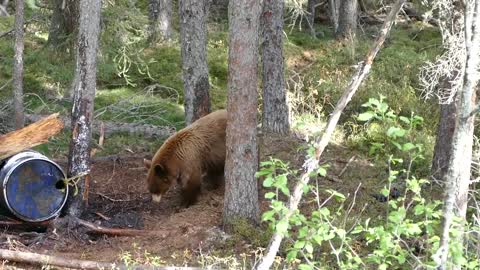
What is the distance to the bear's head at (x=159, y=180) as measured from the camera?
10297mm

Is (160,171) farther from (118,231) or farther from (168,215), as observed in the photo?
(118,231)

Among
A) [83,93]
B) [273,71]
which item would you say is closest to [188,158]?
[83,93]

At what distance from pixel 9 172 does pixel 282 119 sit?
5.25m

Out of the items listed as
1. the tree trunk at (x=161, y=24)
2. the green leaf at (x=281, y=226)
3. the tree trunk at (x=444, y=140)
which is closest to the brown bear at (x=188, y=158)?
the tree trunk at (x=444, y=140)

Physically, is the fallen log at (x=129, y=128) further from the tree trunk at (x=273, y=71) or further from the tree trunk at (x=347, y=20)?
the tree trunk at (x=347, y=20)

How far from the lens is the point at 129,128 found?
45.4ft

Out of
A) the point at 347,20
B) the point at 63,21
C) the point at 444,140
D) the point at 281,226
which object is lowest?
the point at 444,140

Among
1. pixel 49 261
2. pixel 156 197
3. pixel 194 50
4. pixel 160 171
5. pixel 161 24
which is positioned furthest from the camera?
pixel 161 24

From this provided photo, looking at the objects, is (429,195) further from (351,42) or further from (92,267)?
(351,42)

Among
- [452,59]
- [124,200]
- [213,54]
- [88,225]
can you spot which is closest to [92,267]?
[88,225]

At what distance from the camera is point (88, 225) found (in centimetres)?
928

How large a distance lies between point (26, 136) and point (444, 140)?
5947 mm

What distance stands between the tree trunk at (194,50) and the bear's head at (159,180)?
1735mm

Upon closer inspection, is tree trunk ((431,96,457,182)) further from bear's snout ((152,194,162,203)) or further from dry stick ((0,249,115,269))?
dry stick ((0,249,115,269))
